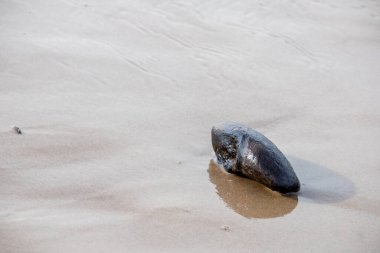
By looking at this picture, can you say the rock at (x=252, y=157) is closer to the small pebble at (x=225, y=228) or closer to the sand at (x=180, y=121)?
the sand at (x=180, y=121)

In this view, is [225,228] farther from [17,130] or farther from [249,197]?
[17,130]

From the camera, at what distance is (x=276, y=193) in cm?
347

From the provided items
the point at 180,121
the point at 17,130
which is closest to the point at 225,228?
the point at 180,121

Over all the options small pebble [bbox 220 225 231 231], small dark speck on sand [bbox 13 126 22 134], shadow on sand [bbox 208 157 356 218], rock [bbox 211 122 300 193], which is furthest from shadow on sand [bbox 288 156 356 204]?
small dark speck on sand [bbox 13 126 22 134]

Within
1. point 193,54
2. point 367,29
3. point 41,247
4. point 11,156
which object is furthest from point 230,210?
point 367,29

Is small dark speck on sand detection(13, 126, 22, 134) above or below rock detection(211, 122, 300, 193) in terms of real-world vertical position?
below

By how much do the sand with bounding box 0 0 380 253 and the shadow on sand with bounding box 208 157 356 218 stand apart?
0.01 meters

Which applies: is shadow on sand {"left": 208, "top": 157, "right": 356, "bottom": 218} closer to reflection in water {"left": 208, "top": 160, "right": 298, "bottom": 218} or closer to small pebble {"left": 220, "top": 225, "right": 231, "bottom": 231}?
reflection in water {"left": 208, "top": 160, "right": 298, "bottom": 218}

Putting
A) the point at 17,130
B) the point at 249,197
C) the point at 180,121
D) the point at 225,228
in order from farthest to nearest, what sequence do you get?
the point at 180,121, the point at 17,130, the point at 249,197, the point at 225,228

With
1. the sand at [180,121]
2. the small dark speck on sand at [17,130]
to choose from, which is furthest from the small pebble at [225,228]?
the small dark speck on sand at [17,130]

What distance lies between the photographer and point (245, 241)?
3.02 m

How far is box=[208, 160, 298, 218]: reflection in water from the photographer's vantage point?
330 centimetres

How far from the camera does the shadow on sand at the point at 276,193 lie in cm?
333

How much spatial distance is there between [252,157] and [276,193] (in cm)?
27
